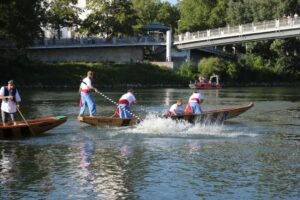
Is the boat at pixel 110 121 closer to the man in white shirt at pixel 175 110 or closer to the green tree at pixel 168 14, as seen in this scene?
the man in white shirt at pixel 175 110

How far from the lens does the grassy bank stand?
3137 inches

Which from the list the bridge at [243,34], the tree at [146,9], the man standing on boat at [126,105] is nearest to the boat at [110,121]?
the man standing on boat at [126,105]

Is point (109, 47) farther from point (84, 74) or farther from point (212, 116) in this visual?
point (212, 116)

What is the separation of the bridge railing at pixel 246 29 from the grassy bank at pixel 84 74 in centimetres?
613

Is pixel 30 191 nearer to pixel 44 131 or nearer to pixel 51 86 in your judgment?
pixel 44 131

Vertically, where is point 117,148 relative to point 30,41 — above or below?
below

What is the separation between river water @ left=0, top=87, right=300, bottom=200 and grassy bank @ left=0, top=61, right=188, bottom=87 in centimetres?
4858

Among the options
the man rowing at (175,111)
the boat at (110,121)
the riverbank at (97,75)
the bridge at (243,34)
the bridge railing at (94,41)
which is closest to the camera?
the boat at (110,121)

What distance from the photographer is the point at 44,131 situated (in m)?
28.0

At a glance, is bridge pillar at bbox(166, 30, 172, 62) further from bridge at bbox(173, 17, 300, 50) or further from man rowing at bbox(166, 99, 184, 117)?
man rowing at bbox(166, 99, 184, 117)

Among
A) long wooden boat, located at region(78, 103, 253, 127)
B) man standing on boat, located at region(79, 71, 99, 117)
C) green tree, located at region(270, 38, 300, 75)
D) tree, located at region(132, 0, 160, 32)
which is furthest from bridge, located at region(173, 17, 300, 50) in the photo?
man standing on boat, located at region(79, 71, 99, 117)

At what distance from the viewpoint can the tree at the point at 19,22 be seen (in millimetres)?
73000

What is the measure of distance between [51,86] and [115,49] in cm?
2003

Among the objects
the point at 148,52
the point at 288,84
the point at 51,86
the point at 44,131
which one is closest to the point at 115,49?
the point at 148,52
